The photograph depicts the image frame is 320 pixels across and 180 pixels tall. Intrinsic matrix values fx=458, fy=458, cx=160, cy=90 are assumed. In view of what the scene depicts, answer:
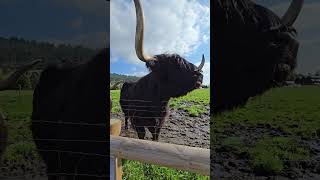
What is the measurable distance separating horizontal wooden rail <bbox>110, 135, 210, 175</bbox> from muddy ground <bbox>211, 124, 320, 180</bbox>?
16 cm

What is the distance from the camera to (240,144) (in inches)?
88.0

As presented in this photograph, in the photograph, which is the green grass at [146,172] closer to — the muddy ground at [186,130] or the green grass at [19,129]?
the muddy ground at [186,130]

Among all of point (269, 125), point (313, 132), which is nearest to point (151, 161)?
point (269, 125)

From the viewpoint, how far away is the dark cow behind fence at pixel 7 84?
279cm

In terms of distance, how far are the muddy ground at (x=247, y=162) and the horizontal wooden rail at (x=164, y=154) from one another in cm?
16

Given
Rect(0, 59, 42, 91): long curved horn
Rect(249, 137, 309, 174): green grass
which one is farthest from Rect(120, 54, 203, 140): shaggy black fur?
Rect(249, 137, 309, 174): green grass

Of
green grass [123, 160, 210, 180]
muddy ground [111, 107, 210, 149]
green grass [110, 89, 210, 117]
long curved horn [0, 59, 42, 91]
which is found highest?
long curved horn [0, 59, 42, 91]

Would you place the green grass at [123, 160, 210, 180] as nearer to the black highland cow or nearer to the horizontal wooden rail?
the horizontal wooden rail

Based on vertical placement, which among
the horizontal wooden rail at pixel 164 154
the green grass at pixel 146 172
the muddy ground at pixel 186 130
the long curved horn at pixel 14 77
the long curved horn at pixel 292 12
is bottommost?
the green grass at pixel 146 172

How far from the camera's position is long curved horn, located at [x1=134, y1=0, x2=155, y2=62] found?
3.11 metres

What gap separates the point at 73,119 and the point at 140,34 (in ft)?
2.60

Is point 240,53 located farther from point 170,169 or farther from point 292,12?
point 170,169

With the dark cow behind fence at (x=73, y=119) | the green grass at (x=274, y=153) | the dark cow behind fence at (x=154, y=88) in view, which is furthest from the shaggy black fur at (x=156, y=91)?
the green grass at (x=274, y=153)

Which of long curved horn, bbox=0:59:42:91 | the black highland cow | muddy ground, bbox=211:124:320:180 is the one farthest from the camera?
long curved horn, bbox=0:59:42:91
